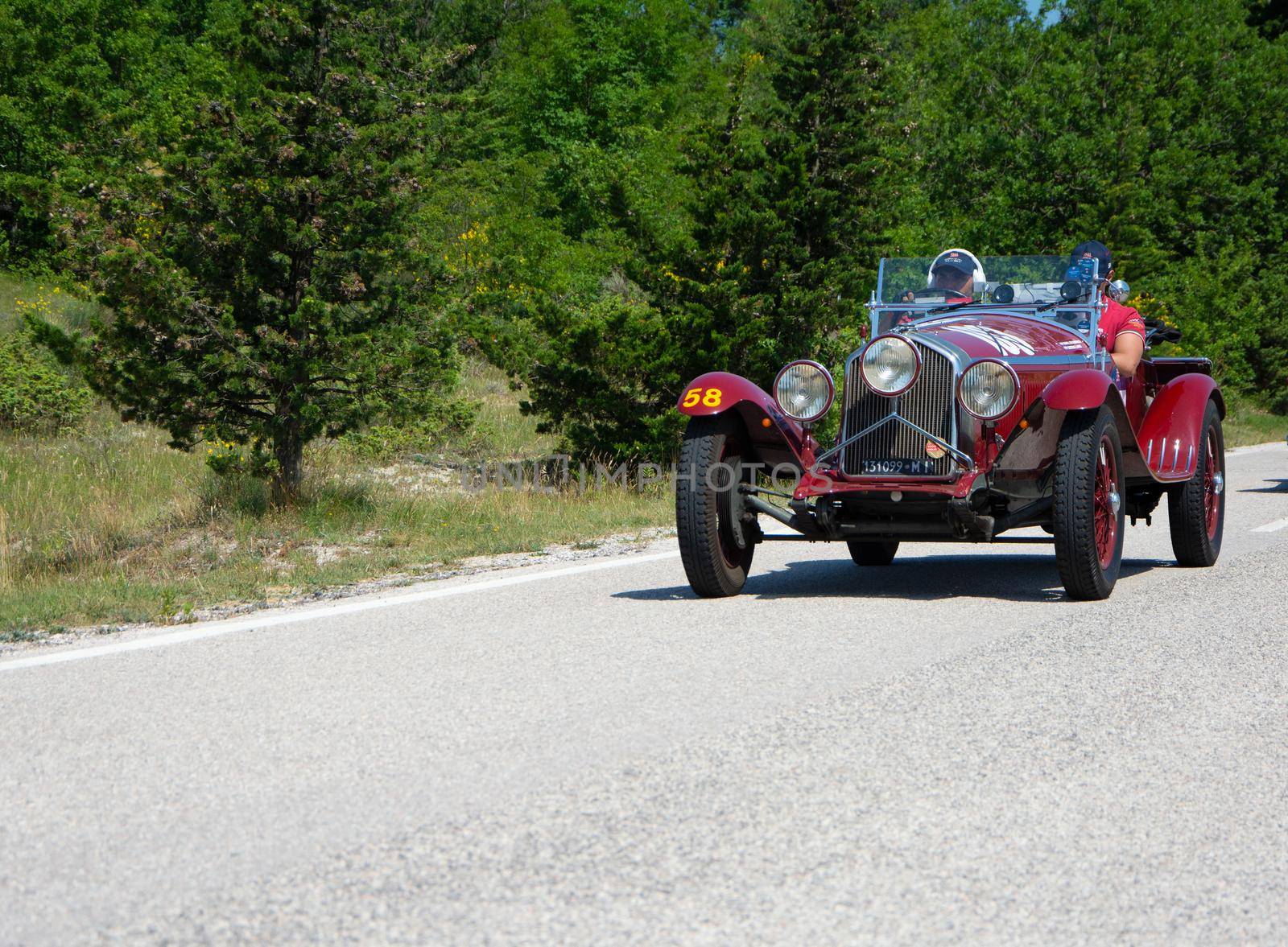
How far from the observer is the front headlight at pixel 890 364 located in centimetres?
725

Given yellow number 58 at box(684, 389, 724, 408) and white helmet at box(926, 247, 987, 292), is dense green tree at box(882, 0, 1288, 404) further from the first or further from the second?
yellow number 58 at box(684, 389, 724, 408)

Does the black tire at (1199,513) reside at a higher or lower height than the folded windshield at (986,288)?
lower

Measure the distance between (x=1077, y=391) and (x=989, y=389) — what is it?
0.45 m

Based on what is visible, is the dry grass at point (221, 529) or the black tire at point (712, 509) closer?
the black tire at point (712, 509)

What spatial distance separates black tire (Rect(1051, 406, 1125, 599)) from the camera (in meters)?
6.97

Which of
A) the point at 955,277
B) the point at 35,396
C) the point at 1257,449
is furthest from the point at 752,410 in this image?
the point at 1257,449

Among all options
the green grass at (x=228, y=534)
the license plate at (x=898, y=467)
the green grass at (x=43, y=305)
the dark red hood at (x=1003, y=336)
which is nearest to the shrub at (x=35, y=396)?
the green grass at (x=43, y=305)

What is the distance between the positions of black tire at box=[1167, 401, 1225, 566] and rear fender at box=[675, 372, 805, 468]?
270 cm

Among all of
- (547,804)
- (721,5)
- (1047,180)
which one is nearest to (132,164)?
(547,804)

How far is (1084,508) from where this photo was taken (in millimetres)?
6965

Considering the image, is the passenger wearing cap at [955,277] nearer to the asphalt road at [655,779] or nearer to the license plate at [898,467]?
the license plate at [898,467]

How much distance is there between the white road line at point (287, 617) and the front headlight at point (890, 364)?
89.8 inches

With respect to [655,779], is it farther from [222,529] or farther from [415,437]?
[415,437]

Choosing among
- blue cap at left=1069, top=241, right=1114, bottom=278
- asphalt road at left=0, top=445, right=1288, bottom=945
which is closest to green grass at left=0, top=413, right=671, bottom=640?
asphalt road at left=0, top=445, right=1288, bottom=945
